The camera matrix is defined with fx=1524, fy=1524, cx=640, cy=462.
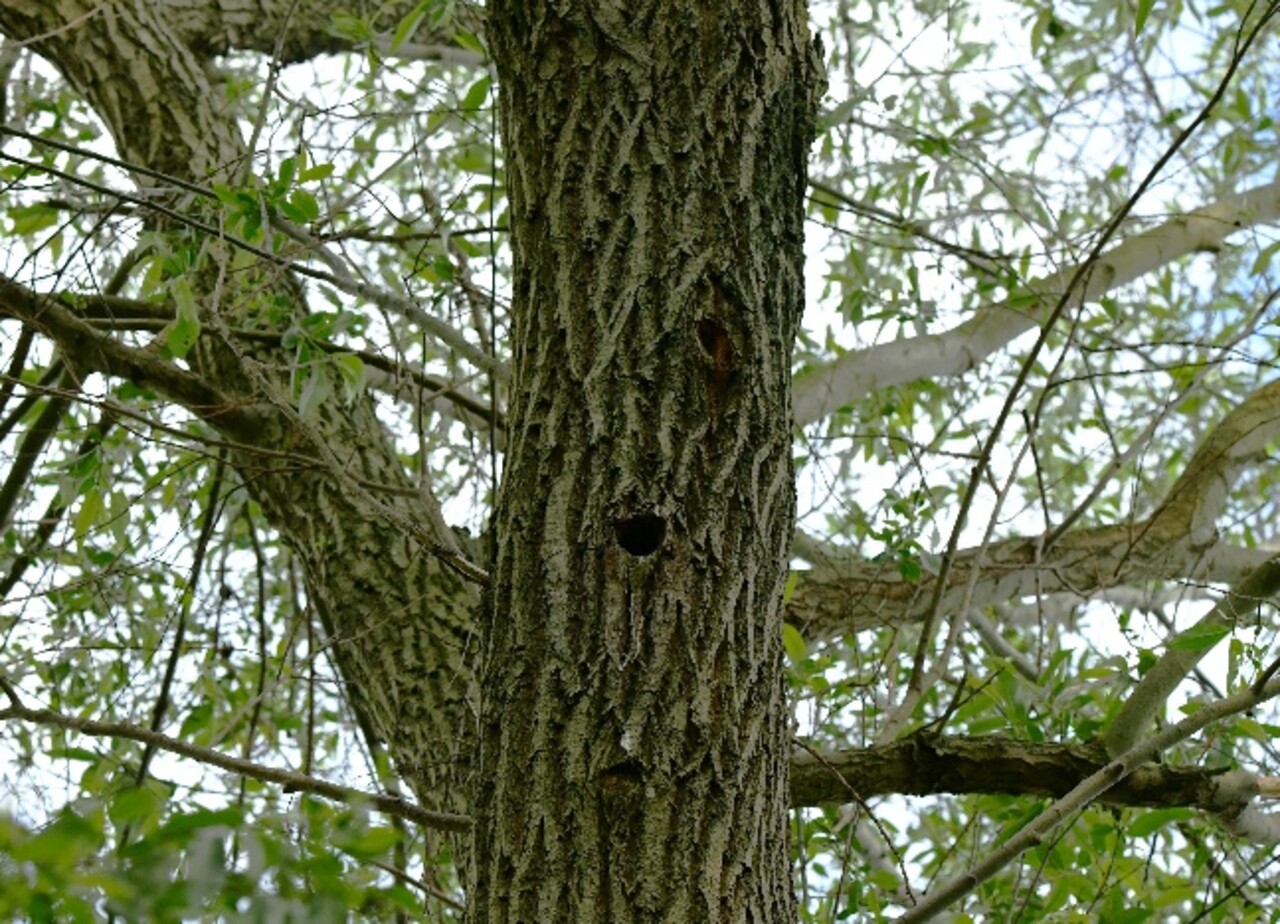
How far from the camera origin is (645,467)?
165 centimetres

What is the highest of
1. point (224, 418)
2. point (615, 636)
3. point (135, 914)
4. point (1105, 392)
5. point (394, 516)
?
point (1105, 392)

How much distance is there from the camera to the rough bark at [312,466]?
2.53m

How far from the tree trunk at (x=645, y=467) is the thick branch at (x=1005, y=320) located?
5.42 feet

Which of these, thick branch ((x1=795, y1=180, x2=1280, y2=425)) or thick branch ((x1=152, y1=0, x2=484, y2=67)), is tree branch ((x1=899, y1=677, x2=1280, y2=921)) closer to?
thick branch ((x1=795, y1=180, x2=1280, y2=425))

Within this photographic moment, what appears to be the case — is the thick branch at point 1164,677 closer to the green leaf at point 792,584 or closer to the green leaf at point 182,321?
the green leaf at point 792,584

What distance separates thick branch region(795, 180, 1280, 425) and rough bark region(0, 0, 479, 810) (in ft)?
4.05

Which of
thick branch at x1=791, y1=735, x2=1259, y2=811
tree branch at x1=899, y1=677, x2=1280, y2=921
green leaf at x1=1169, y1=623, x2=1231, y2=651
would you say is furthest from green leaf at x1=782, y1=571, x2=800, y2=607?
tree branch at x1=899, y1=677, x2=1280, y2=921

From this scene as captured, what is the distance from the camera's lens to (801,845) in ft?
8.64

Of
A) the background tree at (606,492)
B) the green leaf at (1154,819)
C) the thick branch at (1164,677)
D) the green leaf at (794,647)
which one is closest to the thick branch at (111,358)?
the background tree at (606,492)

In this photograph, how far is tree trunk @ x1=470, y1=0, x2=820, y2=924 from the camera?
153 centimetres

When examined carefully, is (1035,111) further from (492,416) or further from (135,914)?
(135,914)

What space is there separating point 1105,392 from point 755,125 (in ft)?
12.1

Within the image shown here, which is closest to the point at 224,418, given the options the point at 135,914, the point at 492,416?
the point at 492,416

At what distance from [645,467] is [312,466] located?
3.00ft
